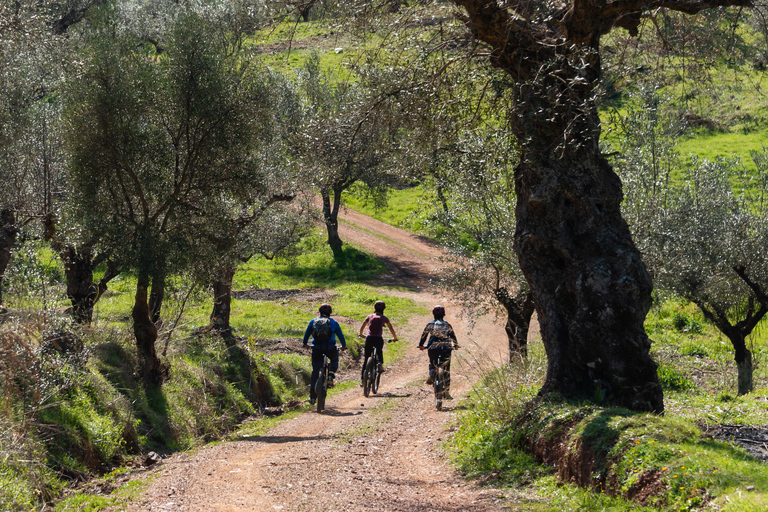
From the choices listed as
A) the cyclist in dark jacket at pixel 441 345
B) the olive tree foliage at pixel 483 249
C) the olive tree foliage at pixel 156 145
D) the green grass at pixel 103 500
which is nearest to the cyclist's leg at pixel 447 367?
the cyclist in dark jacket at pixel 441 345

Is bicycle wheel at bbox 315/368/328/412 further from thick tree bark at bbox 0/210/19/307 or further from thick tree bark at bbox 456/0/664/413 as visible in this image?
thick tree bark at bbox 0/210/19/307

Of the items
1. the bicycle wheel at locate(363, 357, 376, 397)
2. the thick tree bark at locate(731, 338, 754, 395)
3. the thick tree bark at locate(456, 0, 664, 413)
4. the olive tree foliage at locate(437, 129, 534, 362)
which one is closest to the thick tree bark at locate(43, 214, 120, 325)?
the bicycle wheel at locate(363, 357, 376, 397)

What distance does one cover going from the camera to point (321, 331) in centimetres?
1307

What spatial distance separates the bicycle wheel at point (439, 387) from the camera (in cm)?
1280

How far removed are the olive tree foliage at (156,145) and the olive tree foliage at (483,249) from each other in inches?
192

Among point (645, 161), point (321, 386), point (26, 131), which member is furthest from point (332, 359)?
point (645, 161)

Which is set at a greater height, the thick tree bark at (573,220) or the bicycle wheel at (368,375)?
the thick tree bark at (573,220)

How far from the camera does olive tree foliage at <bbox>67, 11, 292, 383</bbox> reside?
10852mm

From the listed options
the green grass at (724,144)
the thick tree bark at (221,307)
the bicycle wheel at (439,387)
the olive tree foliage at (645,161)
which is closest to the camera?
the bicycle wheel at (439,387)

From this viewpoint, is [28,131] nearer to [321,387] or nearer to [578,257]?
[321,387]

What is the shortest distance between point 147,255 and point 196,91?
123 inches

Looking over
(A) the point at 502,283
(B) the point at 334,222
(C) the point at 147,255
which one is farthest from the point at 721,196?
(B) the point at 334,222

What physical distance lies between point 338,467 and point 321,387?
4.45 m

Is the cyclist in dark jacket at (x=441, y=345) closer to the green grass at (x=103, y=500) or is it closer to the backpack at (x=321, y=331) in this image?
the backpack at (x=321, y=331)
